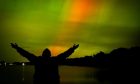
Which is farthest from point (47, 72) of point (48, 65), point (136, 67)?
point (136, 67)

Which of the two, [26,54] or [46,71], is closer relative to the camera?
[46,71]

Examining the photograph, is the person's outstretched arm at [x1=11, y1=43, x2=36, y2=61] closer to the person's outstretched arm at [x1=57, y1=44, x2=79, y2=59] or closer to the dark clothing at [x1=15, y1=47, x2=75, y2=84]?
the dark clothing at [x1=15, y1=47, x2=75, y2=84]

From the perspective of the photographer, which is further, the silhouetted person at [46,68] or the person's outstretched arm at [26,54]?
the person's outstretched arm at [26,54]

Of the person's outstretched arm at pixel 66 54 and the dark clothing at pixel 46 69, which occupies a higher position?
the person's outstretched arm at pixel 66 54

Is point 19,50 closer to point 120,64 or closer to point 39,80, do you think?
point 39,80

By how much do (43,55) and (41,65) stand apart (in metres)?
0.32

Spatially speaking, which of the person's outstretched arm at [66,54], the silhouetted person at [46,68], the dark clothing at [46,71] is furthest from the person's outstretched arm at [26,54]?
the person's outstretched arm at [66,54]

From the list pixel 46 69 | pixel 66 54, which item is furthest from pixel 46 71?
pixel 66 54

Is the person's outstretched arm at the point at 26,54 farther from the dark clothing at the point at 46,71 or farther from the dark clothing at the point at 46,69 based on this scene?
the dark clothing at the point at 46,71

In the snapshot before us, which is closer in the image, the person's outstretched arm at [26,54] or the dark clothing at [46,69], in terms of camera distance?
the dark clothing at [46,69]

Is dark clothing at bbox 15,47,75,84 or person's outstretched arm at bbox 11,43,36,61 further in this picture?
person's outstretched arm at bbox 11,43,36,61

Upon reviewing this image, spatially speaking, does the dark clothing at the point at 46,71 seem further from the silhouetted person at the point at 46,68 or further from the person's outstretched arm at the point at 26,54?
the person's outstretched arm at the point at 26,54

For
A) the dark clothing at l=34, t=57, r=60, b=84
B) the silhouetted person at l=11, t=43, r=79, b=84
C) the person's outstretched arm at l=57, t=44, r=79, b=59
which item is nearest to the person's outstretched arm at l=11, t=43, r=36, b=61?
the silhouetted person at l=11, t=43, r=79, b=84

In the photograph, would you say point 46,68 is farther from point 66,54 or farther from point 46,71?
point 66,54
